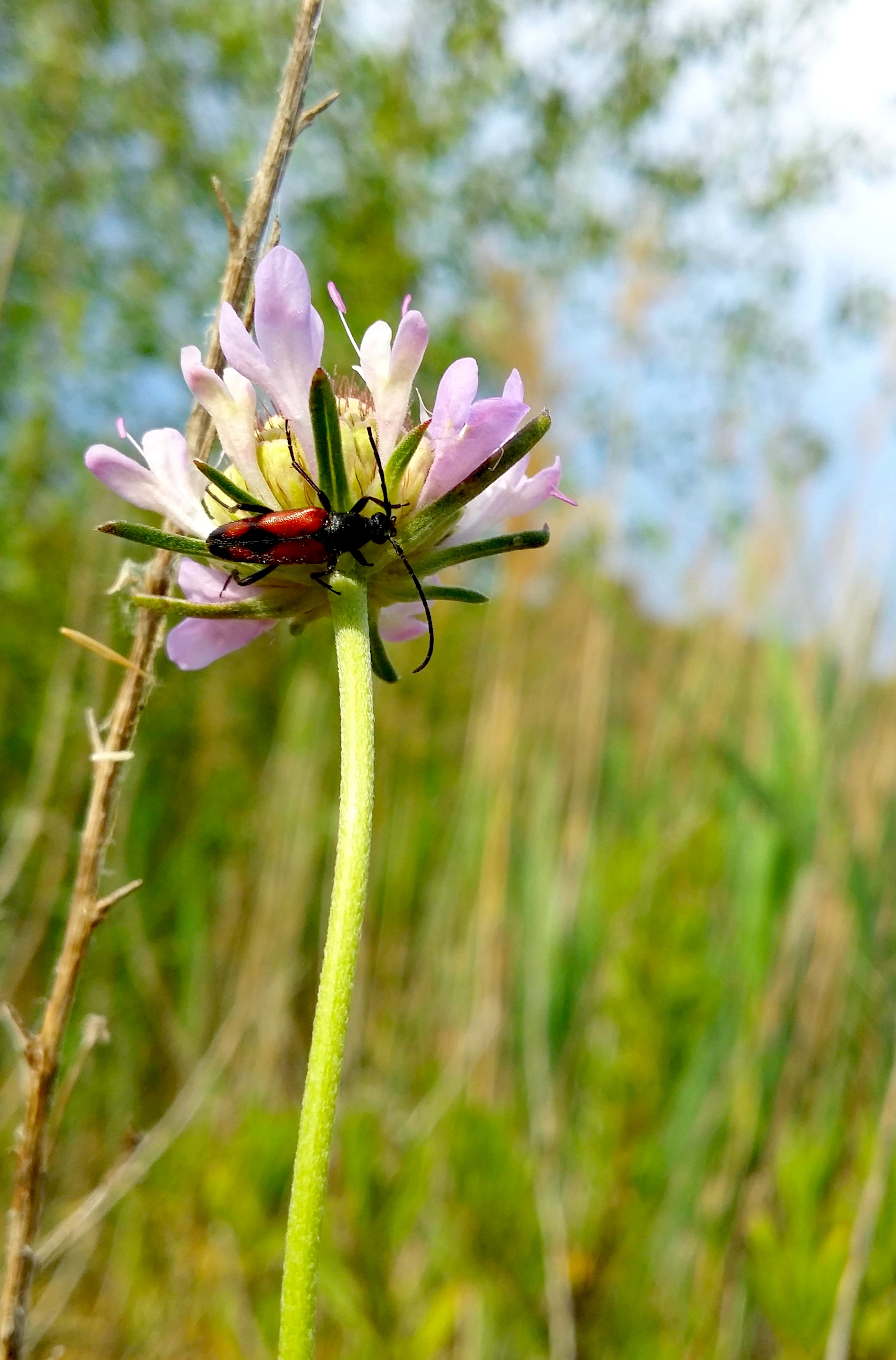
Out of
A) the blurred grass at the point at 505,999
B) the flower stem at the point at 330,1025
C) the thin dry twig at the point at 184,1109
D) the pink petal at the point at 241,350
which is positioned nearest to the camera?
the flower stem at the point at 330,1025

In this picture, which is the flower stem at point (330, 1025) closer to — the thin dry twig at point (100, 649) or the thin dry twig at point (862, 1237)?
the thin dry twig at point (100, 649)

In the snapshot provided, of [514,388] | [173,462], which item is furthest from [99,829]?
[514,388]

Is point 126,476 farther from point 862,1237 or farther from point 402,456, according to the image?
point 862,1237

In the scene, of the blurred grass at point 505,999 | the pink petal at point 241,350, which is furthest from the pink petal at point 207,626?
the blurred grass at point 505,999

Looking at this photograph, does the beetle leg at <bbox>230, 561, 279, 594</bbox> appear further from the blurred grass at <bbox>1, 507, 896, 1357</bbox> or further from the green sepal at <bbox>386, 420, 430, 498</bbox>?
the blurred grass at <bbox>1, 507, 896, 1357</bbox>

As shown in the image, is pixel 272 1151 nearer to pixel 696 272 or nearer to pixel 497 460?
pixel 497 460

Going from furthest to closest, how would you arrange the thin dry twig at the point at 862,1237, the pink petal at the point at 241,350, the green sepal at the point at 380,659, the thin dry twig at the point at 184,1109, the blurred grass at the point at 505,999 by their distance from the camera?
the blurred grass at the point at 505,999 < the thin dry twig at the point at 862,1237 < the thin dry twig at the point at 184,1109 < the green sepal at the point at 380,659 < the pink petal at the point at 241,350

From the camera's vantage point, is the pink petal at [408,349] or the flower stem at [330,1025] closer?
the flower stem at [330,1025]

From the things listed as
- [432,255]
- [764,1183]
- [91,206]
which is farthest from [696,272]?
[764,1183]
